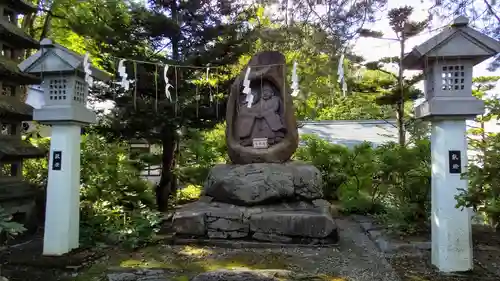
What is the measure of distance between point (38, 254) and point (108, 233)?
40.5 inches

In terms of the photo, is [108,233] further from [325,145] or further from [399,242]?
[325,145]

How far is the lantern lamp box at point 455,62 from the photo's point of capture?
4641mm

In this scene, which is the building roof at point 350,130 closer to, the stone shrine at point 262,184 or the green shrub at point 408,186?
the green shrub at point 408,186

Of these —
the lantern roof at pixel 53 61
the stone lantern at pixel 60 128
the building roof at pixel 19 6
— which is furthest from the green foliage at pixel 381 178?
the building roof at pixel 19 6

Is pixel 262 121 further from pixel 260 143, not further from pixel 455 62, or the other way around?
pixel 455 62

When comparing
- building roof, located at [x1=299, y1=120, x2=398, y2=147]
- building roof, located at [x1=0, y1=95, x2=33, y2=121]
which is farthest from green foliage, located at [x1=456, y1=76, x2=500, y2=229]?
building roof, located at [x1=299, y1=120, x2=398, y2=147]

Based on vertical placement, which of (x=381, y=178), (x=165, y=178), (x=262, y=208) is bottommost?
(x=262, y=208)

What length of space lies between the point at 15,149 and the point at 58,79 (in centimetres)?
179

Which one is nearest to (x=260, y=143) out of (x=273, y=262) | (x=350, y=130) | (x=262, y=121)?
(x=262, y=121)

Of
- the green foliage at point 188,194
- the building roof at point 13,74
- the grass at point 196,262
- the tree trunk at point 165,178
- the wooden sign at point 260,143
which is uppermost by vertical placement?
the building roof at point 13,74

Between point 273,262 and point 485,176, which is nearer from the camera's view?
point 485,176

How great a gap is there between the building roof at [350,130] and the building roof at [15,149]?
12.5 m

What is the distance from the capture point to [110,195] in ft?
23.3

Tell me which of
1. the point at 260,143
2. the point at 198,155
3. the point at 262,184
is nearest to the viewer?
the point at 262,184
